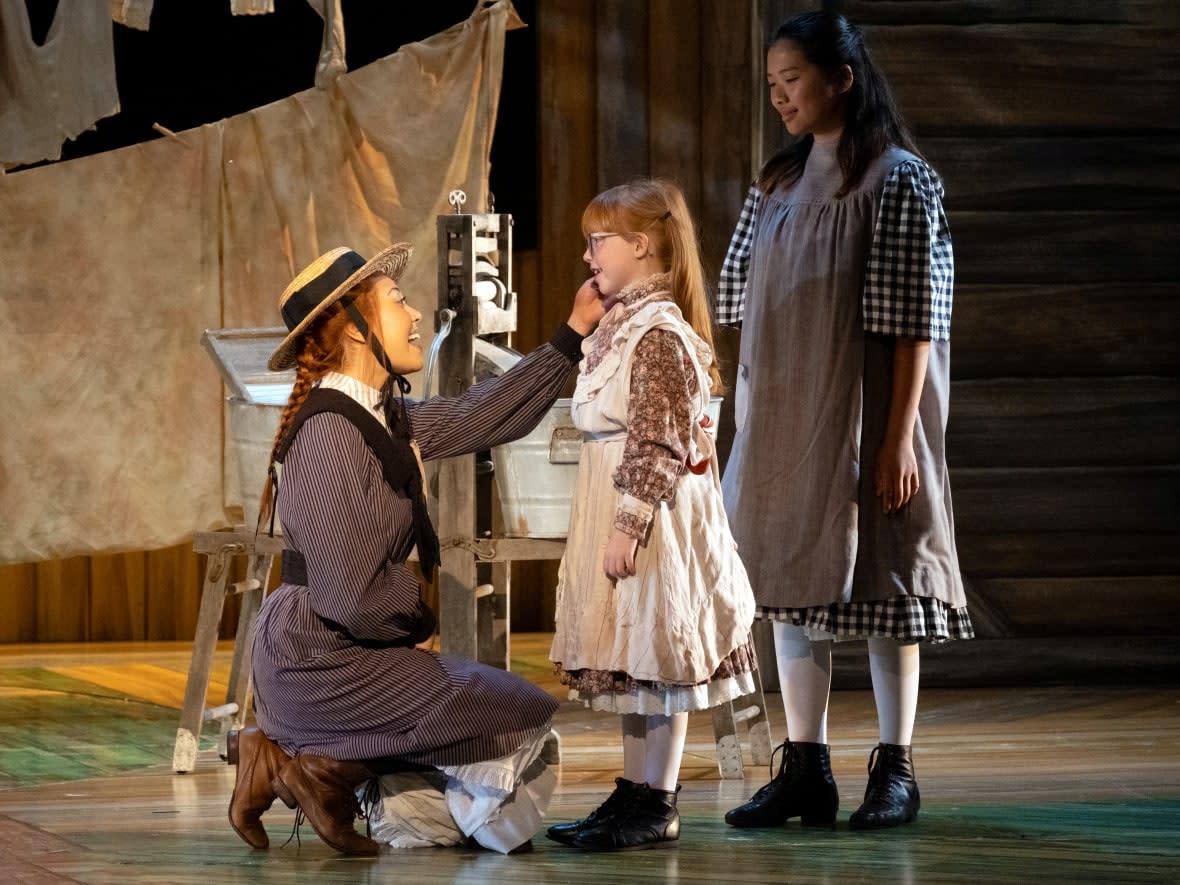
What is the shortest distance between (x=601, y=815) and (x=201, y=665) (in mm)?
1462

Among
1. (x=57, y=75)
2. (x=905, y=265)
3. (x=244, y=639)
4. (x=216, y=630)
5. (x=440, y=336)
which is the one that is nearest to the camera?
(x=905, y=265)

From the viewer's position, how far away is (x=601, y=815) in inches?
126

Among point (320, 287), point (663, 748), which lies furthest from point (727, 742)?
point (320, 287)

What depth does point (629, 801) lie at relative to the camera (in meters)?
3.18

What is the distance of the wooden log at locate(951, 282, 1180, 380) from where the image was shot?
5.41 meters

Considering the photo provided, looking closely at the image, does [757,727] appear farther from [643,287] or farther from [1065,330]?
[1065,330]

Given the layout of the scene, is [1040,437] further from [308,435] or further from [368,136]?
[308,435]

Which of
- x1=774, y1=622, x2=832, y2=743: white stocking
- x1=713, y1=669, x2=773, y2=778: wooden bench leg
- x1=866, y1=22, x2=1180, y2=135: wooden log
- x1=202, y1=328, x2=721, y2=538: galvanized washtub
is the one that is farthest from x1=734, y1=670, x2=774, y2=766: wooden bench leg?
x1=866, y1=22, x2=1180, y2=135: wooden log

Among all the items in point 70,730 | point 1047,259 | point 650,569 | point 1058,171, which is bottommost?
point 70,730

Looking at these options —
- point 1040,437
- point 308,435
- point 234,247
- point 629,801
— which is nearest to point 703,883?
point 629,801

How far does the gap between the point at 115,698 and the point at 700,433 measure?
2776 millimetres

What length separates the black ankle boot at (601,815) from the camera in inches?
125

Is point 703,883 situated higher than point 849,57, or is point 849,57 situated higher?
point 849,57

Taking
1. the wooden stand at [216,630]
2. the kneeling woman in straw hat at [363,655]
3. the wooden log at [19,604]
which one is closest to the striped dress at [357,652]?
the kneeling woman in straw hat at [363,655]
